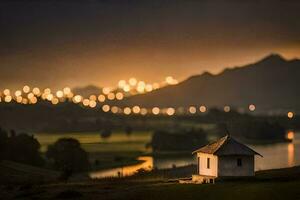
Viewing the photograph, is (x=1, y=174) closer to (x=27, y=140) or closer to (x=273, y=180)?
(x=27, y=140)

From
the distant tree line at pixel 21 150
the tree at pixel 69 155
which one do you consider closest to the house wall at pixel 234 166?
the tree at pixel 69 155

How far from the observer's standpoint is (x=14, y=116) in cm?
17138

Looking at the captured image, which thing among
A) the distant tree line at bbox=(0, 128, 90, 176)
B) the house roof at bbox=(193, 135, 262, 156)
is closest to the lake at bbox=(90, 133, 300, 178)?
the distant tree line at bbox=(0, 128, 90, 176)

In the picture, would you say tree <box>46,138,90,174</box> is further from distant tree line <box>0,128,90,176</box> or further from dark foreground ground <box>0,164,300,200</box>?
dark foreground ground <box>0,164,300,200</box>

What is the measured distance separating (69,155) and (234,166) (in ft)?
145

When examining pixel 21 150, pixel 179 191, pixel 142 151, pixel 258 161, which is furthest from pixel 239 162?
pixel 142 151

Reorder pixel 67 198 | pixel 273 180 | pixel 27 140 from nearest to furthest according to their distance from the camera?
pixel 67 198, pixel 273 180, pixel 27 140

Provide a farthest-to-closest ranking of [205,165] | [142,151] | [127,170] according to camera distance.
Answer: [142,151], [127,170], [205,165]

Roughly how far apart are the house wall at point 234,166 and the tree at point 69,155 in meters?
40.5

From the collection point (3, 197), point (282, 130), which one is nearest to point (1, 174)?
point (3, 197)

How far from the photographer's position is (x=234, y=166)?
61188 mm

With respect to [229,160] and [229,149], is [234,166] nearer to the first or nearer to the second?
[229,160]

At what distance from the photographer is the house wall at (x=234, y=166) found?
60844 millimetres

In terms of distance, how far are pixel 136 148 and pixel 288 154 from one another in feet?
117
